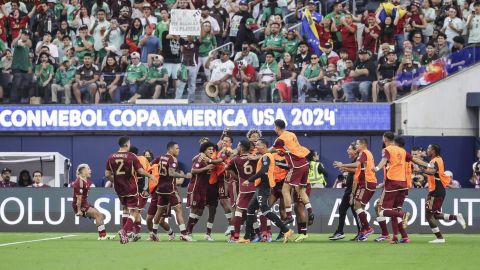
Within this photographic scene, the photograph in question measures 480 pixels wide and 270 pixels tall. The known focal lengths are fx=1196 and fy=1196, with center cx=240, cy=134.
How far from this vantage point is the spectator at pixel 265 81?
108ft

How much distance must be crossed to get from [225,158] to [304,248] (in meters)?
4.94

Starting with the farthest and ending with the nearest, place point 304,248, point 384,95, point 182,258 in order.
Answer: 1. point 384,95
2. point 304,248
3. point 182,258

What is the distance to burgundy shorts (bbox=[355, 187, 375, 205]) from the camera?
24828mm

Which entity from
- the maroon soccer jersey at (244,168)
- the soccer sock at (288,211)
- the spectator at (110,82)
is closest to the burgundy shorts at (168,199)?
the maroon soccer jersey at (244,168)

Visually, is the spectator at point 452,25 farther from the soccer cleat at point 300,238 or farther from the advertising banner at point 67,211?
the soccer cleat at point 300,238

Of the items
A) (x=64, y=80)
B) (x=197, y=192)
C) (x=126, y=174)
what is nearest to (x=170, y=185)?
(x=197, y=192)

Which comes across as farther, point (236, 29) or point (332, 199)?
point (236, 29)

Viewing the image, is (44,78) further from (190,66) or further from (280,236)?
(280,236)

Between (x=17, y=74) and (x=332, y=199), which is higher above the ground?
(x=17, y=74)

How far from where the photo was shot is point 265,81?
32875mm

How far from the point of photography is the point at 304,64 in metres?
33.0

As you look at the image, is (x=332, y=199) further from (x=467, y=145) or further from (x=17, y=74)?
(x=17, y=74)

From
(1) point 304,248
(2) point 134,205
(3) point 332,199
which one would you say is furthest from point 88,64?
(1) point 304,248

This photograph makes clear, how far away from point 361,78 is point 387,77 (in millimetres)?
701
